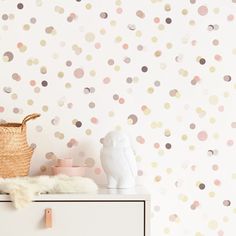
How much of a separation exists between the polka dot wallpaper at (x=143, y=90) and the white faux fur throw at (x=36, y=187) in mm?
332

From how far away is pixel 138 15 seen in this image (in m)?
2.38

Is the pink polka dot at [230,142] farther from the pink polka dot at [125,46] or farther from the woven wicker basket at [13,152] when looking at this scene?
the woven wicker basket at [13,152]

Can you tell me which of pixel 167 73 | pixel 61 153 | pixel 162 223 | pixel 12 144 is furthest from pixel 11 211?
pixel 167 73

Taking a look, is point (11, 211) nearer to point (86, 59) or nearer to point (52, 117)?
point (52, 117)

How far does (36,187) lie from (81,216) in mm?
184

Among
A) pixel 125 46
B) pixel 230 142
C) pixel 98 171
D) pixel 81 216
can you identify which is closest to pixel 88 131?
pixel 98 171

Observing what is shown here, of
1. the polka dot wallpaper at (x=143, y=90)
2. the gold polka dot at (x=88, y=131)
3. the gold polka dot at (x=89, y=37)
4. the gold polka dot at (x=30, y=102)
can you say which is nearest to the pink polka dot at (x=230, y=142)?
the polka dot wallpaper at (x=143, y=90)

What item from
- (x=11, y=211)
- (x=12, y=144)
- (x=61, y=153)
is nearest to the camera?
(x=11, y=211)

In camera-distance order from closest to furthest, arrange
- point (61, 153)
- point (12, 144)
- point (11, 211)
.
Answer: point (11, 211), point (12, 144), point (61, 153)

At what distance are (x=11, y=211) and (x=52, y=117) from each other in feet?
1.80

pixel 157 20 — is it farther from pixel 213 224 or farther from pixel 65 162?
pixel 213 224

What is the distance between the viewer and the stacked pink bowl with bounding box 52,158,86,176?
218 centimetres

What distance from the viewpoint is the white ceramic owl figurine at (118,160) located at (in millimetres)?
2121

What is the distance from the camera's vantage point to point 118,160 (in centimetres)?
212
